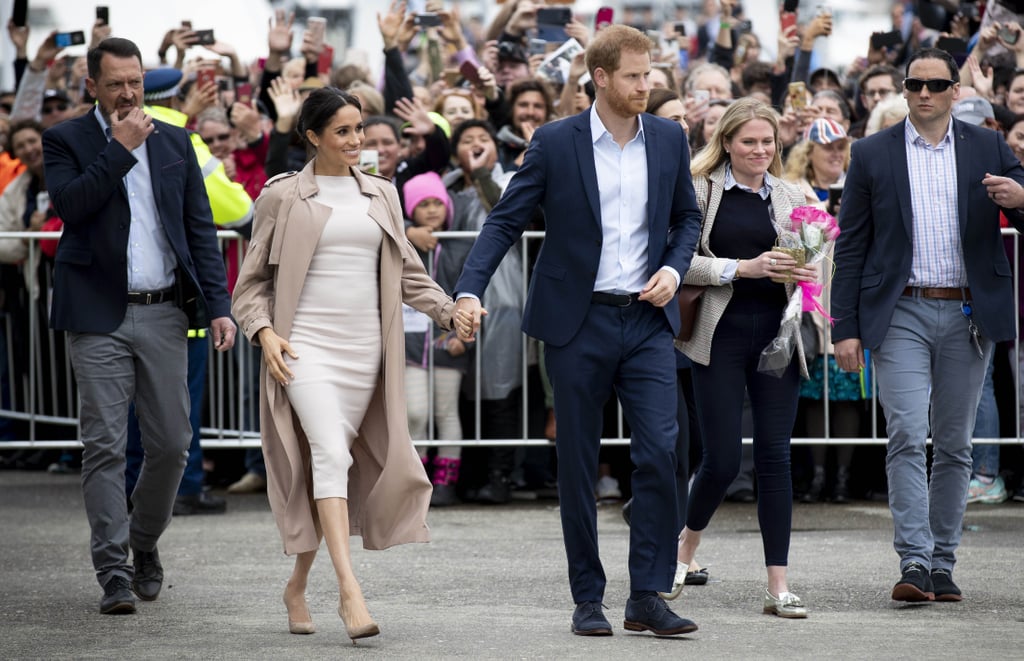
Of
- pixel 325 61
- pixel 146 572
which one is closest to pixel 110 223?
pixel 146 572

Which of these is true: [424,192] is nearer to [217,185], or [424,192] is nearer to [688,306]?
[217,185]

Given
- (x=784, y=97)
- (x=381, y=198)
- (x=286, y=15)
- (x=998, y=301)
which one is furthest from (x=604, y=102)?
(x=286, y=15)

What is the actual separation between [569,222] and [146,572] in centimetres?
253

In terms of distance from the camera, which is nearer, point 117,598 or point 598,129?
point 598,129

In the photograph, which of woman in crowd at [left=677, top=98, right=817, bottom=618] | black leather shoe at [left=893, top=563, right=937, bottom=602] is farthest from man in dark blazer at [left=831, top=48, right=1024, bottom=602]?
woman in crowd at [left=677, top=98, right=817, bottom=618]

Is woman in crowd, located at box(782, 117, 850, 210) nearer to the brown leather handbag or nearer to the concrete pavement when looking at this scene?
the concrete pavement

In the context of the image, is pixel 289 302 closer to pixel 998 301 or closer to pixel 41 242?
pixel 998 301

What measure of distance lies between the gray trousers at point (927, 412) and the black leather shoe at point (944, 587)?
0.04 meters

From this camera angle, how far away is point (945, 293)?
24.0 feet

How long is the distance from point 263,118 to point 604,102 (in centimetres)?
686

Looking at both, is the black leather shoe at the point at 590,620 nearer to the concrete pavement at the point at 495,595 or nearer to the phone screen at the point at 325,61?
the concrete pavement at the point at 495,595

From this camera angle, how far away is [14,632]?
6.59 meters

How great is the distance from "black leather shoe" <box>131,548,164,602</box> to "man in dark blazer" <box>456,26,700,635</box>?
2.01 m

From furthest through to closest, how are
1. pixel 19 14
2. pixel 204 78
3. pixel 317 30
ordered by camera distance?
pixel 19 14 < pixel 317 30 < pixel 204 78
